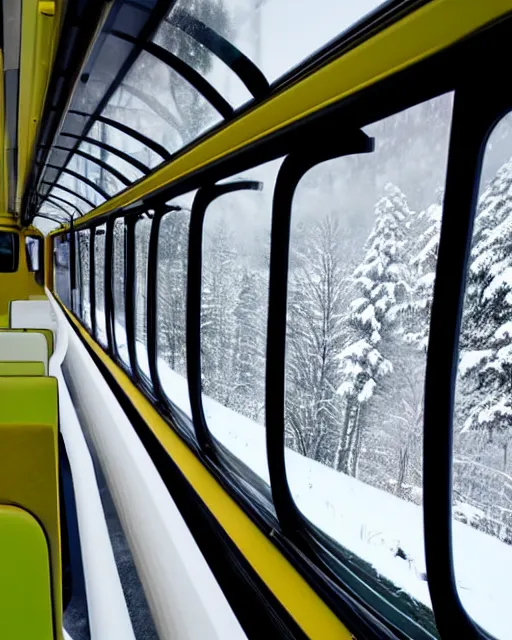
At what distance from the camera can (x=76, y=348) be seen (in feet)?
17.5

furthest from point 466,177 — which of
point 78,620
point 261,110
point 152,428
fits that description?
point 152,428

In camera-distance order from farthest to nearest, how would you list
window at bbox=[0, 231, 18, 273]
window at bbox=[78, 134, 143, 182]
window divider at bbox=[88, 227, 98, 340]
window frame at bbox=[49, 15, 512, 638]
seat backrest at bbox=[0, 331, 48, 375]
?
1. window at bbox=[0, 231, 18, 273]
2. window divider at bbox=[88, 227, 98, 340]
3. window at bbox=[78, 134, 143, 182]
4. seat backrest at bbox=[0, 331, 48, 375]
5. window frame at bbox=[49, 15, 512, 638]

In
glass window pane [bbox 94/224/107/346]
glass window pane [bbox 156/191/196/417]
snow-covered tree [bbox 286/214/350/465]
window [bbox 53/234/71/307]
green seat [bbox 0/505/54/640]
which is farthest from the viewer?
window [bbox 53/234/71/307]

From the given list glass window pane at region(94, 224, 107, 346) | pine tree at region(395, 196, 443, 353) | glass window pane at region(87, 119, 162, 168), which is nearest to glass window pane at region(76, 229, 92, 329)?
glass window pane at region(94, 224, 107, 346)

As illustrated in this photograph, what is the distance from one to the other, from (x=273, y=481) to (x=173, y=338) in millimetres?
2048

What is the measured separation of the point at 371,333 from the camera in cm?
184

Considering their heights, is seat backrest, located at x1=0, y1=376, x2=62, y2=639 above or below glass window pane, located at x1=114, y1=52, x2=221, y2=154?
below

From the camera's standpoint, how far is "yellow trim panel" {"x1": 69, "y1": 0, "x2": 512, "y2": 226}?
114 centimetres

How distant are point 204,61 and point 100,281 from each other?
257 inches

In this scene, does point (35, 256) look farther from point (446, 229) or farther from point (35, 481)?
point (446, 229)

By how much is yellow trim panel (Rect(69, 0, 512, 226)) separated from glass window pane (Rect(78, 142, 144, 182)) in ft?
6.03

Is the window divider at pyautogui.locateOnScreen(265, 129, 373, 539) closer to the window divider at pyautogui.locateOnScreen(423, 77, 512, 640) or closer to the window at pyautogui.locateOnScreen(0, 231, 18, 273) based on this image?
the window divider at pyautogui.locateOnScreen(423, 77, 512, 640)

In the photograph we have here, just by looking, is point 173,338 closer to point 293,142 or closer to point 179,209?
point 179,209

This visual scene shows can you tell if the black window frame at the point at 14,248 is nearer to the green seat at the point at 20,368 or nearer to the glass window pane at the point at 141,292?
the glass window pane at the point at 141,292
